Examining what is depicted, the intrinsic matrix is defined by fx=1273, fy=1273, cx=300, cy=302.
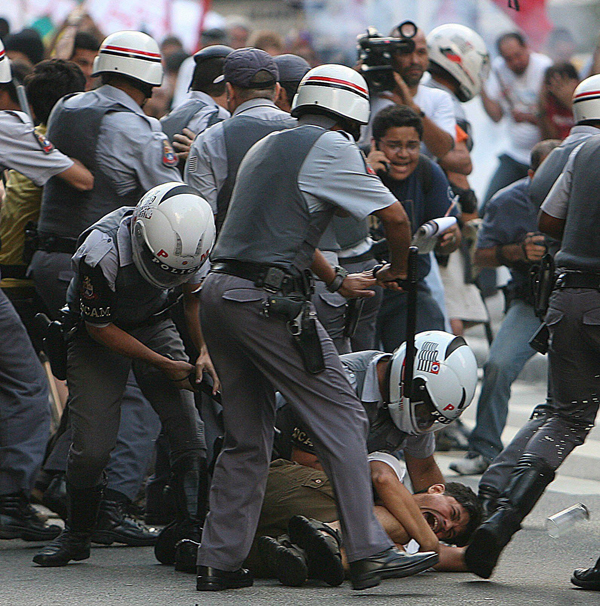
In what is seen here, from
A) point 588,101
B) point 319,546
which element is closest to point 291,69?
point 588,101

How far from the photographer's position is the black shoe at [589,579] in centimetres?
475

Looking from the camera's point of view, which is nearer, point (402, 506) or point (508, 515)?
point (508, 515)

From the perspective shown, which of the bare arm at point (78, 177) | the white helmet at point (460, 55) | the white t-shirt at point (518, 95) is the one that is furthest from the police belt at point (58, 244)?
the white t-shirt at point (518, 95)

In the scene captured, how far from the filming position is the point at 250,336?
4652 mm

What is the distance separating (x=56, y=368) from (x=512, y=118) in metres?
6.25

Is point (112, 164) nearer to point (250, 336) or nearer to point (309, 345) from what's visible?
point (250, 336)

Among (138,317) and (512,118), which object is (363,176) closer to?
(138,317)

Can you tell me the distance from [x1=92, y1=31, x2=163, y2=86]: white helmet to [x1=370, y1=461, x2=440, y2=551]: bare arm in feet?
7.84

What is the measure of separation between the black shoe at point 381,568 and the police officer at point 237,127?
2.16 metres

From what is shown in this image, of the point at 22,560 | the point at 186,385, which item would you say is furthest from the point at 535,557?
the point at 22,560

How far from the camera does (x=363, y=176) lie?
4656 mm

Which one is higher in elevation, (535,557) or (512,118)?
(512,118)

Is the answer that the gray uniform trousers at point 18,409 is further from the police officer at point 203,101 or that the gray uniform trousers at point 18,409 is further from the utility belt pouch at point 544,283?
the utility belt pouch at point 544,283

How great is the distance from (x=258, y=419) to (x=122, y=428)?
1.31 meters
